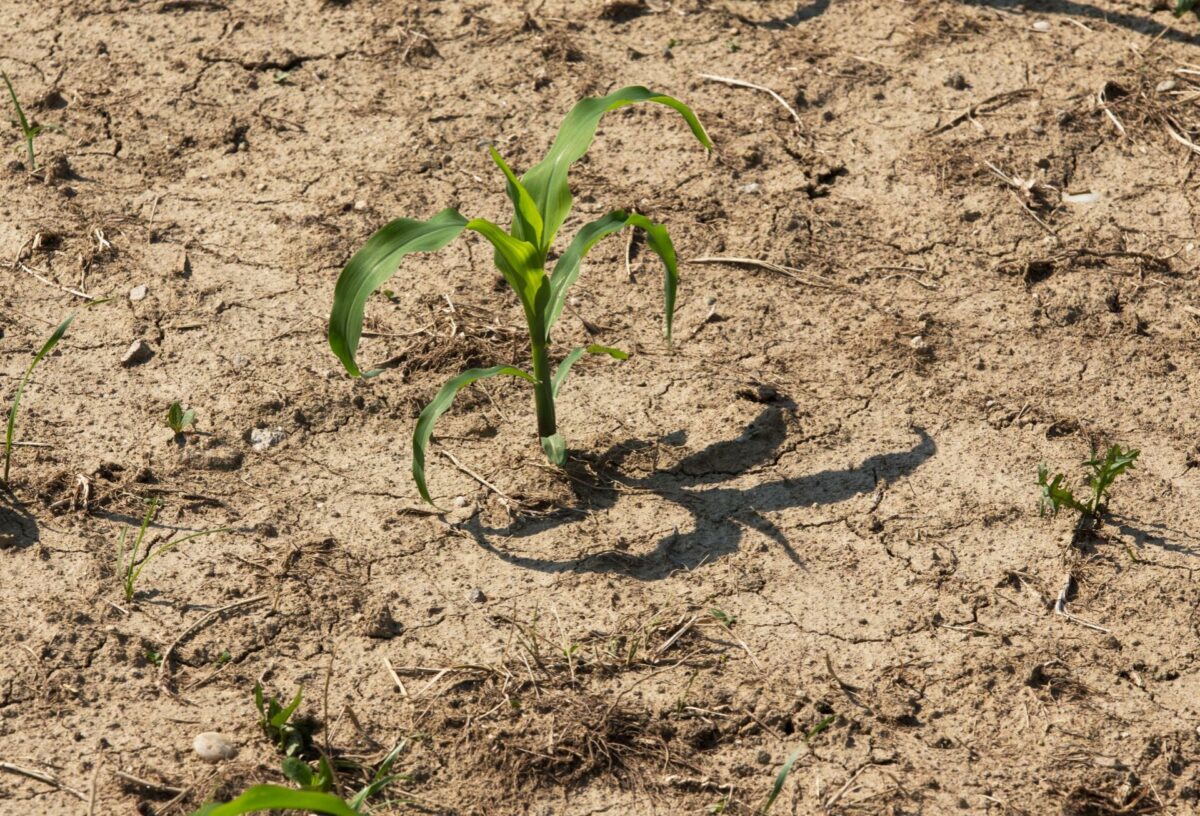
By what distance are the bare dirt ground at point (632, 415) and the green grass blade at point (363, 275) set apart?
45 centimetres

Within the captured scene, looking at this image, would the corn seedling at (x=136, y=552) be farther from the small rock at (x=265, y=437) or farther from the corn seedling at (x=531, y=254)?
the corn seedling at (x=531, y=254)

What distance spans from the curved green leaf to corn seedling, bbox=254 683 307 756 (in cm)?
97

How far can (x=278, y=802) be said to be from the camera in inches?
75.9

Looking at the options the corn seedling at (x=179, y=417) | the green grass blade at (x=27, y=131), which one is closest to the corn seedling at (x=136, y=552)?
the corn seedling at (x=179, y=417)

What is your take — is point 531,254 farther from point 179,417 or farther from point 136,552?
point 136,552

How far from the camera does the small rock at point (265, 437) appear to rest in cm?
306

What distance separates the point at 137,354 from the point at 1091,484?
2301mm

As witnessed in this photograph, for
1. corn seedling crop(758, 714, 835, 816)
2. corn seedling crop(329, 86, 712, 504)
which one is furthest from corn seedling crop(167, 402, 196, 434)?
corn seedling crop(758, 714, 835, 816)

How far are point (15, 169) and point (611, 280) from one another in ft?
5.92

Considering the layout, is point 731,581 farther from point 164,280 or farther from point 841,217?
point 164,280

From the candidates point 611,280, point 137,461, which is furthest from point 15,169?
point 611,280

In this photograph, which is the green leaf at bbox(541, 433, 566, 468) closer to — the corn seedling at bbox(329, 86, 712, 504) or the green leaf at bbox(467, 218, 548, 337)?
the corn seedling at bbox(329, 86, 712, 504)

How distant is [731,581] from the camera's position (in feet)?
9.09

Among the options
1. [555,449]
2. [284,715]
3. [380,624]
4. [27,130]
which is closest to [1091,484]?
[555,449]
